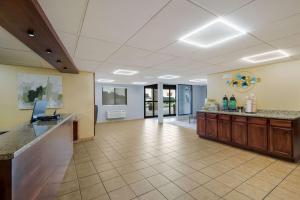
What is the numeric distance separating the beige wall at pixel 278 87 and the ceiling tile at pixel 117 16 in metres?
3.82

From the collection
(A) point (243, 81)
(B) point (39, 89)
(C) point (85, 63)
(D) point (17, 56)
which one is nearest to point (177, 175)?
(C) point (85, 63)

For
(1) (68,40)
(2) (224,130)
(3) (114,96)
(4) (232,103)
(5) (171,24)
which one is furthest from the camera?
(3) (114,96)

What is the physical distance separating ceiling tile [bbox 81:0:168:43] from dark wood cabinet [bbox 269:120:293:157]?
3.39 m

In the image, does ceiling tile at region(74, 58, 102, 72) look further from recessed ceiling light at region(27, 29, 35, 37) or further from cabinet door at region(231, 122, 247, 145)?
cabinet door at region(231, 122, 247, 145)

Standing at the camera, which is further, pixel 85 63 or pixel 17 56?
pixel 85 63

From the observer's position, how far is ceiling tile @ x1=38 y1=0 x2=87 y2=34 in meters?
1.38

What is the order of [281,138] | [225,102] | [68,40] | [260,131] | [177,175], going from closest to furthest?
[68,40] < [177,175] < [281,138] < [260,131] < [225,102]

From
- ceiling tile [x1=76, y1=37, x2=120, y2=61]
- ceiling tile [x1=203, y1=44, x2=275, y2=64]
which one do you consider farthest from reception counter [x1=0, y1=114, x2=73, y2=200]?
ceiling tile [x1=203, y1=44, x2=275, y2=64]

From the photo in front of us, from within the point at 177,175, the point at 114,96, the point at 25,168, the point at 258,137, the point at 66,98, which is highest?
the point at 114,96

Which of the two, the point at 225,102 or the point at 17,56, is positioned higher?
the point at 17,56

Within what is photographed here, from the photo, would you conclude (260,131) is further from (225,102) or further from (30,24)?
(30,24)

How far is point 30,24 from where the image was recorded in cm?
162

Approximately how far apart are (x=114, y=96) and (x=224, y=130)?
251 inches

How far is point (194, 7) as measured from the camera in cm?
144
